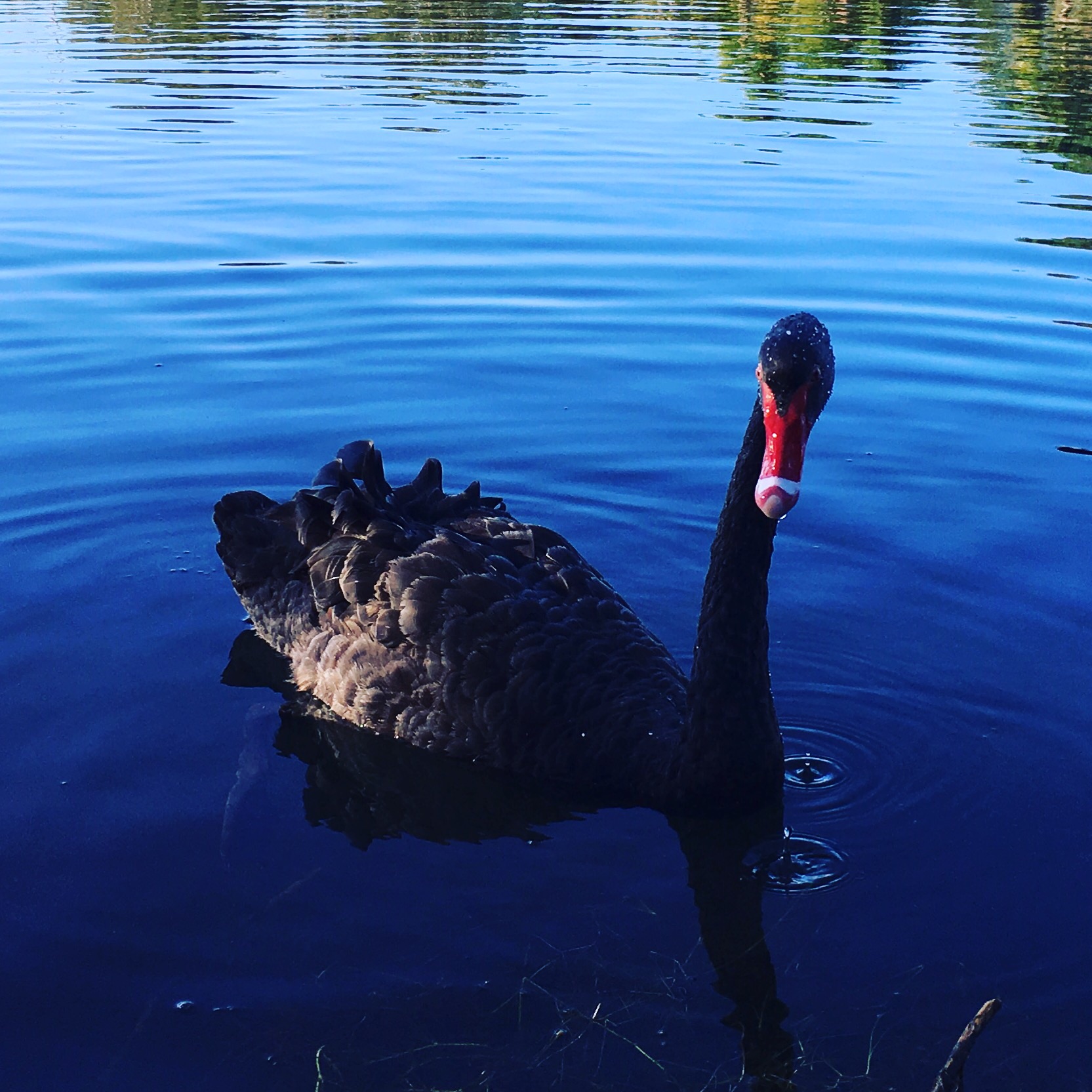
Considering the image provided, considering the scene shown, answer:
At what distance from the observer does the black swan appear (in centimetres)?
444

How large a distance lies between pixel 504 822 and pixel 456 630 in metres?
0.70

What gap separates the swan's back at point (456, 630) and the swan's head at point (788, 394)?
111 centimetres

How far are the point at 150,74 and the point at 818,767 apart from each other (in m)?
20.2

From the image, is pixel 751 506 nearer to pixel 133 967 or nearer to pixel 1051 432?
pixel 133 967

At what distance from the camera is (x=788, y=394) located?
3902 mm

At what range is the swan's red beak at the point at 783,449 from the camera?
3805mm

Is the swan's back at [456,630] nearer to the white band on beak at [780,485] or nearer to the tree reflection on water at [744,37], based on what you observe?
the white band on beak at [780,485]

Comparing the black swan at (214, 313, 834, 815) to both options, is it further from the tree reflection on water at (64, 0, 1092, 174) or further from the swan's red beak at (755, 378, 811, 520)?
the tree reflection on water at (64, 0, 1092, 174)

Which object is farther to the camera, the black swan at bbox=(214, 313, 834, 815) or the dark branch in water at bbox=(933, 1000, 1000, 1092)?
the black swan at bbox=(214, 313, 834, 815)

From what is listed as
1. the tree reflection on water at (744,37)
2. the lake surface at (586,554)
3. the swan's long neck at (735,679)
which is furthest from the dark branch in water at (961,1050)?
the tree reflection on water at (744,37)

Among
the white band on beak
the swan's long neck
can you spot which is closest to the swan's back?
the swan's long neck

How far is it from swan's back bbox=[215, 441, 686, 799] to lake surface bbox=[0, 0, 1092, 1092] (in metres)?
0.20

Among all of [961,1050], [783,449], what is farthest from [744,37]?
[961,1050]

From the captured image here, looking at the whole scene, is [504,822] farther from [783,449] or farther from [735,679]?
[783,449]
